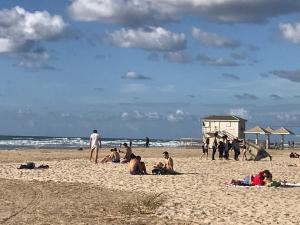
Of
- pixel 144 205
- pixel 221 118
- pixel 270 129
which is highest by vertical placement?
pixel 221 118

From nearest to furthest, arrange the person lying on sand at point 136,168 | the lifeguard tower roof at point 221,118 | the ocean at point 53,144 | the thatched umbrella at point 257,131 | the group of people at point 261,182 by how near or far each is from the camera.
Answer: the group of people at point 261,182 → the person lying on sand at point 136,168 → the lifeguard tower roof at point 221,118 → the thatched umbrella at point 257,131 → the ocean at point 53,144

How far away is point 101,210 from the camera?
11.2 meters

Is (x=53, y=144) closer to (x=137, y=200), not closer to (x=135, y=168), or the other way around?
(x=135, y=168)

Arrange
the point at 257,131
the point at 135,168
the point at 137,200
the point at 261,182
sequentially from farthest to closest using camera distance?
the point at 257,131 → the point at 135,168 → the point at 261,182 → the point at 137,200

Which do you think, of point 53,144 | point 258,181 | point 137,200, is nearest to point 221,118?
point 53,144

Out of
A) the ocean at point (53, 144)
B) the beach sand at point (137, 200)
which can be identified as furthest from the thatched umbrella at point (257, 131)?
the beach sand at point (137, 200)

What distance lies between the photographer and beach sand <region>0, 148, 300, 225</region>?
10164mm

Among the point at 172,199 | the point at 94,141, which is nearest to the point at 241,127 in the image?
the point at 94,141

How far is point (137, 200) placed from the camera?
41.1 feet

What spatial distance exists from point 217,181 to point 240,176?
8.78 ft

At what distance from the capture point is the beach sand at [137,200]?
10164mm

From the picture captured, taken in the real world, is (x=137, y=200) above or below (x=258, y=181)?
below

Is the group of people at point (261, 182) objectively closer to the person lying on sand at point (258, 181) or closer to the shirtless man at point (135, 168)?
the person lying on sand at point (258, 181)

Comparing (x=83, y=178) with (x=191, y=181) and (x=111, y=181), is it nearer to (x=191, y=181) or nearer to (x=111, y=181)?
(x=111, y=181)
